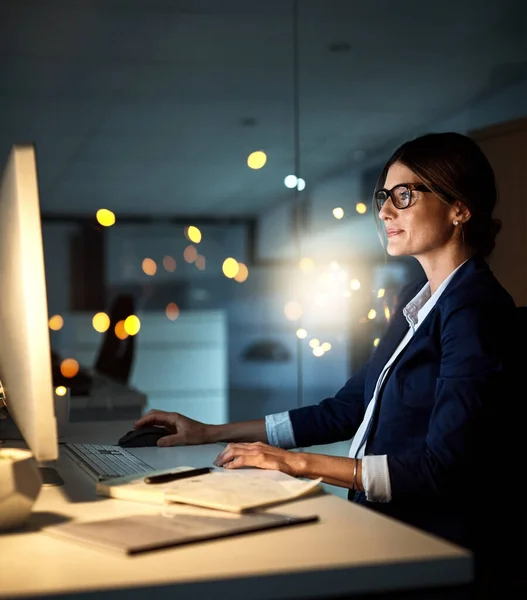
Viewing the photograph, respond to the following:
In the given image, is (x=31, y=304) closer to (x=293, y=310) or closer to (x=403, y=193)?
(x=403, y=193)

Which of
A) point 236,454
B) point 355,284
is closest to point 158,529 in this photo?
point 236,454

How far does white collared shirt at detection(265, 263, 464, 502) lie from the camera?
154cm

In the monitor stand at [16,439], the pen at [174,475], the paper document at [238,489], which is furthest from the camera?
the monitor stand at [16,439]

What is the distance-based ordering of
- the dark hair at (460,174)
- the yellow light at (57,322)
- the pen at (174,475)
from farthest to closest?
the yellow light at (57,322) < the dark hair at (460,174) < the pen at (174,475)

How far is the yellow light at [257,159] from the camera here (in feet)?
14.9

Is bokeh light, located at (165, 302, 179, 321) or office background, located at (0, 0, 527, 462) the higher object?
office background, located at (0, 0, 527, 462)

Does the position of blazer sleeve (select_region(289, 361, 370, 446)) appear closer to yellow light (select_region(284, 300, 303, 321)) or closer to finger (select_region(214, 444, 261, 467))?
finger (select_region(214, 444, 261, 467))

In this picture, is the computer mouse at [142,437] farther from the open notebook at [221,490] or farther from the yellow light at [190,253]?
the yellow light at [190,253]

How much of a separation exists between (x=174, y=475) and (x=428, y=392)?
51 centimetres

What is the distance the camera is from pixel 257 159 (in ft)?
15.0

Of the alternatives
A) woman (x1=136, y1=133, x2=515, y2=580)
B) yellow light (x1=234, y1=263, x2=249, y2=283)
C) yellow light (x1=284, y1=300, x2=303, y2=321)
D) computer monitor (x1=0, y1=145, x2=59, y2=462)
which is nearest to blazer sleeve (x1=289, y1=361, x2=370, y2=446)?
woman (x1=136, y1=133, x2=515, y2=580)

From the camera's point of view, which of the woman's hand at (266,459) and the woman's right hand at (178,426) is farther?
the woman's right hand at (178,426)

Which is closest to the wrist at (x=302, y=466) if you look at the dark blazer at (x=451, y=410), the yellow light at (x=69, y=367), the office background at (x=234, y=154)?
the dark blazer at (x=451, y=410)

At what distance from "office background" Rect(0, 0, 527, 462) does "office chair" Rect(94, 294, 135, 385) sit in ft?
0.14
